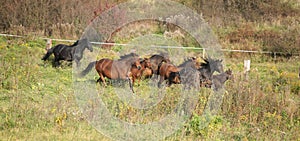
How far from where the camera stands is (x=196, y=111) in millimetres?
8797

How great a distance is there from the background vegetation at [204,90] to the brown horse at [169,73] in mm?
1648

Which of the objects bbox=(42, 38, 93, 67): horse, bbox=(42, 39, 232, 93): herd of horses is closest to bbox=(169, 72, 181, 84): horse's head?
bbox=(42, 39, 232, 93): herd of horses

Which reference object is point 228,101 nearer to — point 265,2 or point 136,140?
point 136,140

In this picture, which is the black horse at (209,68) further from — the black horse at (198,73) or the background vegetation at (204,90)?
the background vegetation at (204,90)

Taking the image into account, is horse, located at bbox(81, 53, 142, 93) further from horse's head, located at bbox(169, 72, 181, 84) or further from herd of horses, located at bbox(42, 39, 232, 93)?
horse's head, located at bbox(169, 72, 181, 84)

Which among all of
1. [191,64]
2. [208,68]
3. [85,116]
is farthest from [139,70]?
[85,116]

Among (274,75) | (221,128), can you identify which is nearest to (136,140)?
(221,128)

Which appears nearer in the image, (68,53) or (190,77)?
(190,77)

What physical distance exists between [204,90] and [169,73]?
2.98 metres

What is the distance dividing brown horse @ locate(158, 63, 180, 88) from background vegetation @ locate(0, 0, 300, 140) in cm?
165

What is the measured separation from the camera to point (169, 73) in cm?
1294

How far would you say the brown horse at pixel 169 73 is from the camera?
1259cm

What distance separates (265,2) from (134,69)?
786 inches

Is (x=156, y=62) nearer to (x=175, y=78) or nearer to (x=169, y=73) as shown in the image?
(x=169, y=73)
